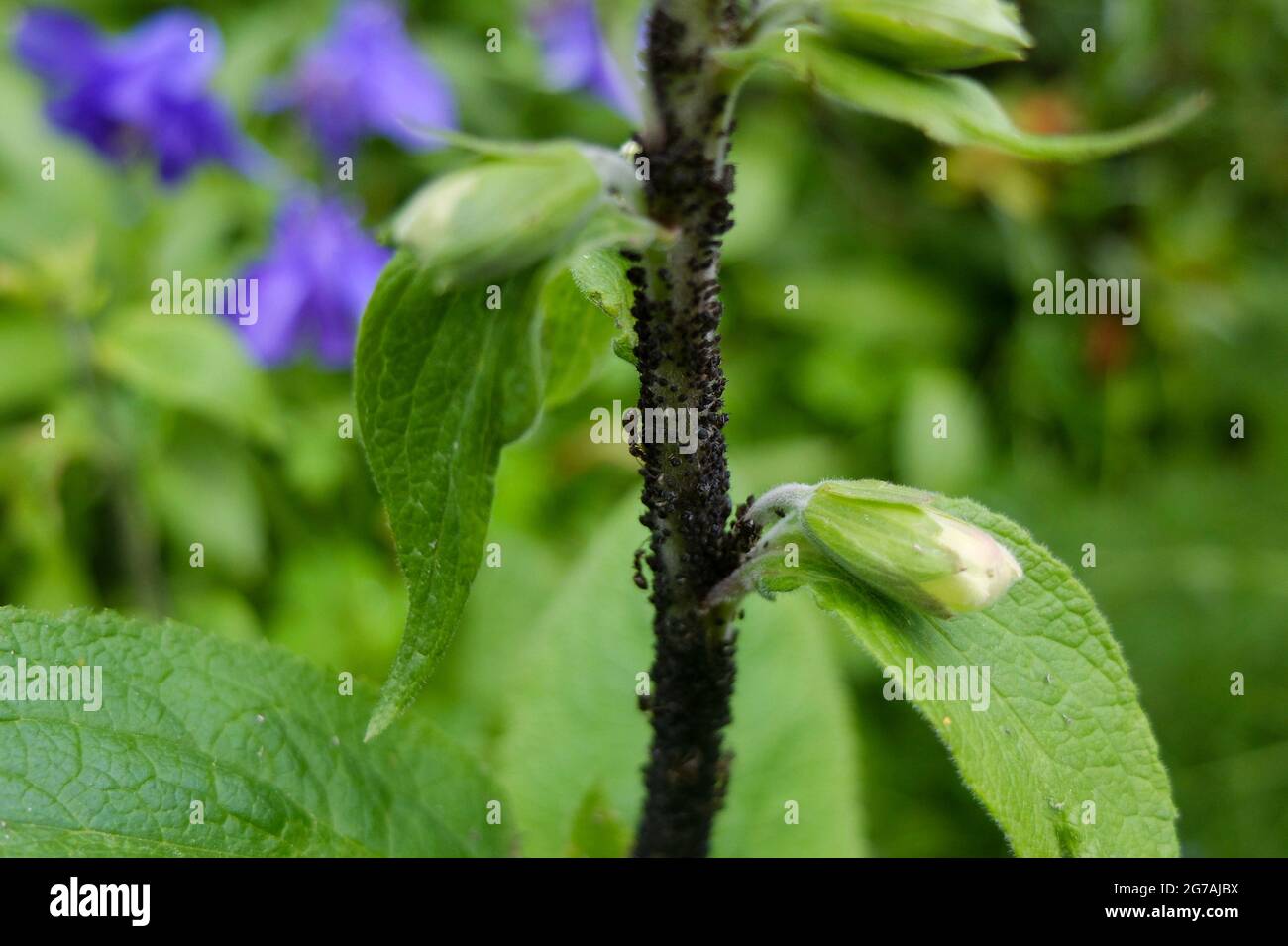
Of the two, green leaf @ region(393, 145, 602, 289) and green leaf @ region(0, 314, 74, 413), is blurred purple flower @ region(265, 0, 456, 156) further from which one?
green leaf @ region(393, 145, 602, 289)

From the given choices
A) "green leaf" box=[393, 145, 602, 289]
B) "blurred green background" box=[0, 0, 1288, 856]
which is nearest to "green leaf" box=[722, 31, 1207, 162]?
"green leaf" box=[393, 145, 602, 289]

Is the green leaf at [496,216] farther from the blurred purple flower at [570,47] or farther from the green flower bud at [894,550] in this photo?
the blurred purple flower at [570,47]

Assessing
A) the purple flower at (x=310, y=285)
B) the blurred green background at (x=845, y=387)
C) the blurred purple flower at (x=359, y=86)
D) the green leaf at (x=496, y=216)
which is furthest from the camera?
the blurred purple flower at (x=359, y=86)

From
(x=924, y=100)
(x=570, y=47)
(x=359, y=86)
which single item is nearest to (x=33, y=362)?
(x=359, y=86)

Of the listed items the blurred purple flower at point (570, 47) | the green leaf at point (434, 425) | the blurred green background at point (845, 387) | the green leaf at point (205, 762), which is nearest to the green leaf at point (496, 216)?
the green leaf at point (434, 425)
